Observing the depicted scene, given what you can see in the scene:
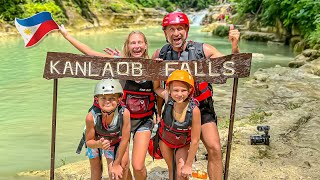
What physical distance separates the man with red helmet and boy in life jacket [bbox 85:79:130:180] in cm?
49

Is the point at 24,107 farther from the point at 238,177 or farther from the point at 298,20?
the point at 298,20

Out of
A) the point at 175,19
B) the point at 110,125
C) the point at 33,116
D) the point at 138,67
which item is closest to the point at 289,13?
the point at 33,116

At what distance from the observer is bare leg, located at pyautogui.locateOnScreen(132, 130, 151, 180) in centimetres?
361

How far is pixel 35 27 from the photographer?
385cm

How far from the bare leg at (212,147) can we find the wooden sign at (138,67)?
431mm

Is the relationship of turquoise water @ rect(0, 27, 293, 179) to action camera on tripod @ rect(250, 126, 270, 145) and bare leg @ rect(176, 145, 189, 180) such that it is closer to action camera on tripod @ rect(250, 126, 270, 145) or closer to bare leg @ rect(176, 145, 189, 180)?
action camera on tripod @ rect(250, 126, 270, 145)

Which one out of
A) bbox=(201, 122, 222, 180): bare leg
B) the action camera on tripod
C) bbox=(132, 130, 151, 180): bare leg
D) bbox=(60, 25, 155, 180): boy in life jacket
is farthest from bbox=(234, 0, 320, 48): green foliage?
bbox=(132, 130, 151, 180): bare leg

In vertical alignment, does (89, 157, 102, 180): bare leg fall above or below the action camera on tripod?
above

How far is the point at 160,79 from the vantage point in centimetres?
364

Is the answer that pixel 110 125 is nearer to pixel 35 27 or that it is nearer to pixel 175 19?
pixel 175 19

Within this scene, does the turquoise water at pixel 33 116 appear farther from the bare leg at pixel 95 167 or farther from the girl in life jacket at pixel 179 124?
the girl in life jacket at pixel 179 124

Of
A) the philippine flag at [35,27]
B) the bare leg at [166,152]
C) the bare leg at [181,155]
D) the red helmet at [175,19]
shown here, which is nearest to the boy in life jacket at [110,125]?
the bare leg at [166,152]

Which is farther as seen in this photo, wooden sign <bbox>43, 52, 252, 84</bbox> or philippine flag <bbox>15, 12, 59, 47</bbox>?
philippine flag <bbox>15, 12, 59, 47</bbox>

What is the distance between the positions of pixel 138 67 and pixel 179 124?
2.06 ft
